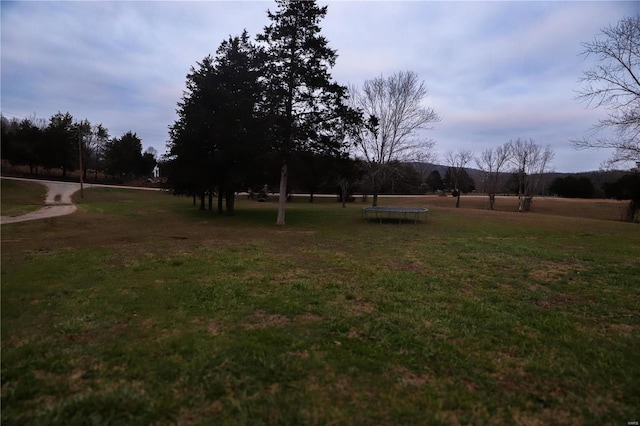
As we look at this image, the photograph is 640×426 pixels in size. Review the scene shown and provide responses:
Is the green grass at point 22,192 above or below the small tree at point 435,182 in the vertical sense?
below

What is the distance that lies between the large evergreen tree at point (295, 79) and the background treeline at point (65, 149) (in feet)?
105

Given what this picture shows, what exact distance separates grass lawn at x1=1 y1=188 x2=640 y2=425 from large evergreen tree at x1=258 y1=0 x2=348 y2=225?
9956mm

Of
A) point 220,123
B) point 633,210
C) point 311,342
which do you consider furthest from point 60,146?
point 633,210

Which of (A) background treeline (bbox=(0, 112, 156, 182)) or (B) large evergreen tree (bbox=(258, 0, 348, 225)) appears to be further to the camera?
(A) background treeline (bbox=(0, 112, 156, 182))

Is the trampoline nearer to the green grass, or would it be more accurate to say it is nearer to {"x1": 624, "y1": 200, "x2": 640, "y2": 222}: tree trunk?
the green grass

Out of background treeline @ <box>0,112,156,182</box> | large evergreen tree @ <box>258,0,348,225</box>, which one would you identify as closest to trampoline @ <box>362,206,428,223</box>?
large evergreen tree @ <box>258,0,348,225</box>

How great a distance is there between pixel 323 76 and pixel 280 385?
1632 cm

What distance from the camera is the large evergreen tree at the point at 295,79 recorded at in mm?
16719

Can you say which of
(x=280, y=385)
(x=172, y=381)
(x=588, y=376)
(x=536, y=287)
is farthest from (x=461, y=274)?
(x=172, y=381)

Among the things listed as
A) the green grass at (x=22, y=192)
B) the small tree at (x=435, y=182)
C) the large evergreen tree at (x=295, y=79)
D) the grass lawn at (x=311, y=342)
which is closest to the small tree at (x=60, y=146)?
the green grass at (x=22, y=192)

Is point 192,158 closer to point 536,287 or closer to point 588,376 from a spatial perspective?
point 536,287

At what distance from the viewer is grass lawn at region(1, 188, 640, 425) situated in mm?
2688

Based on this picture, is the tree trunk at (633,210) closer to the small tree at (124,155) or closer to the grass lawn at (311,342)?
the grass lawn at (311,342)

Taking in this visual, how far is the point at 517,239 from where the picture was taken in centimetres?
1413
